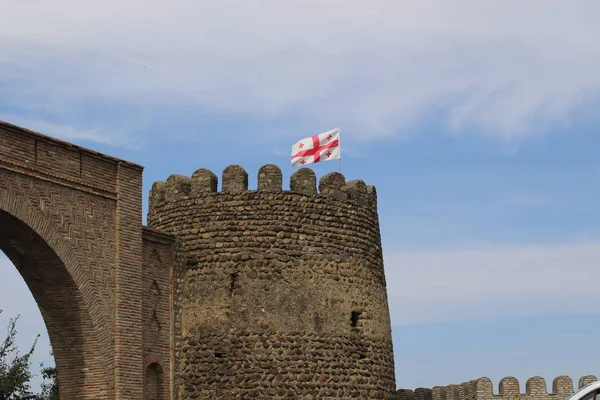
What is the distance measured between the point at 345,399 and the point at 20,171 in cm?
664

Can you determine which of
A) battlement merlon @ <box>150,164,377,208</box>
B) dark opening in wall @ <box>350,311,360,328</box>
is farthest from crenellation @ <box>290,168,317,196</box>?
dark opening in wall @ <box>350,311,360,328</box>

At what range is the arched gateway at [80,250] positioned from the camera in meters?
15.0

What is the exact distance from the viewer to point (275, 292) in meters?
17.5

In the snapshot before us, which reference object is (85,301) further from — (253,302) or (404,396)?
(404,396)

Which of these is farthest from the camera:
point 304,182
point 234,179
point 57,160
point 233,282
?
point 304,182

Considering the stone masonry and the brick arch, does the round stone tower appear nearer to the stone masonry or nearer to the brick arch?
the stone masonry

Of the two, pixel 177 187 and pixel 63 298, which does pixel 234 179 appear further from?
pixel 63 298

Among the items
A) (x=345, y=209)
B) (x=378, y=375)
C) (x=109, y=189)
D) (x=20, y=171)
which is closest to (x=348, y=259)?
(x=345, y=209)

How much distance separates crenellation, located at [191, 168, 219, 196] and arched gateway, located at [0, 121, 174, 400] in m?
1.72

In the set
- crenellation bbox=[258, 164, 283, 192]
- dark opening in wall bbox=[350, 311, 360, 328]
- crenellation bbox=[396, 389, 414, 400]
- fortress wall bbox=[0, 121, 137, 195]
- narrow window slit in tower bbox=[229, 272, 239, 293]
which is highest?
crenellation bbox=[258, 164, 283, 192]

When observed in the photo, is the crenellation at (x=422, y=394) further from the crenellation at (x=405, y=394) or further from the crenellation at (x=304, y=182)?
the crenellation at (x=304, y=182)

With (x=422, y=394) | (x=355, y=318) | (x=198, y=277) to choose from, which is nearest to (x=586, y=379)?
(x=422, y=394)

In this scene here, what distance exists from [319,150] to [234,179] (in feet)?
5.81

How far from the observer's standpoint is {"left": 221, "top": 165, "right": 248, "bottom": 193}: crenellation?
716 inches
